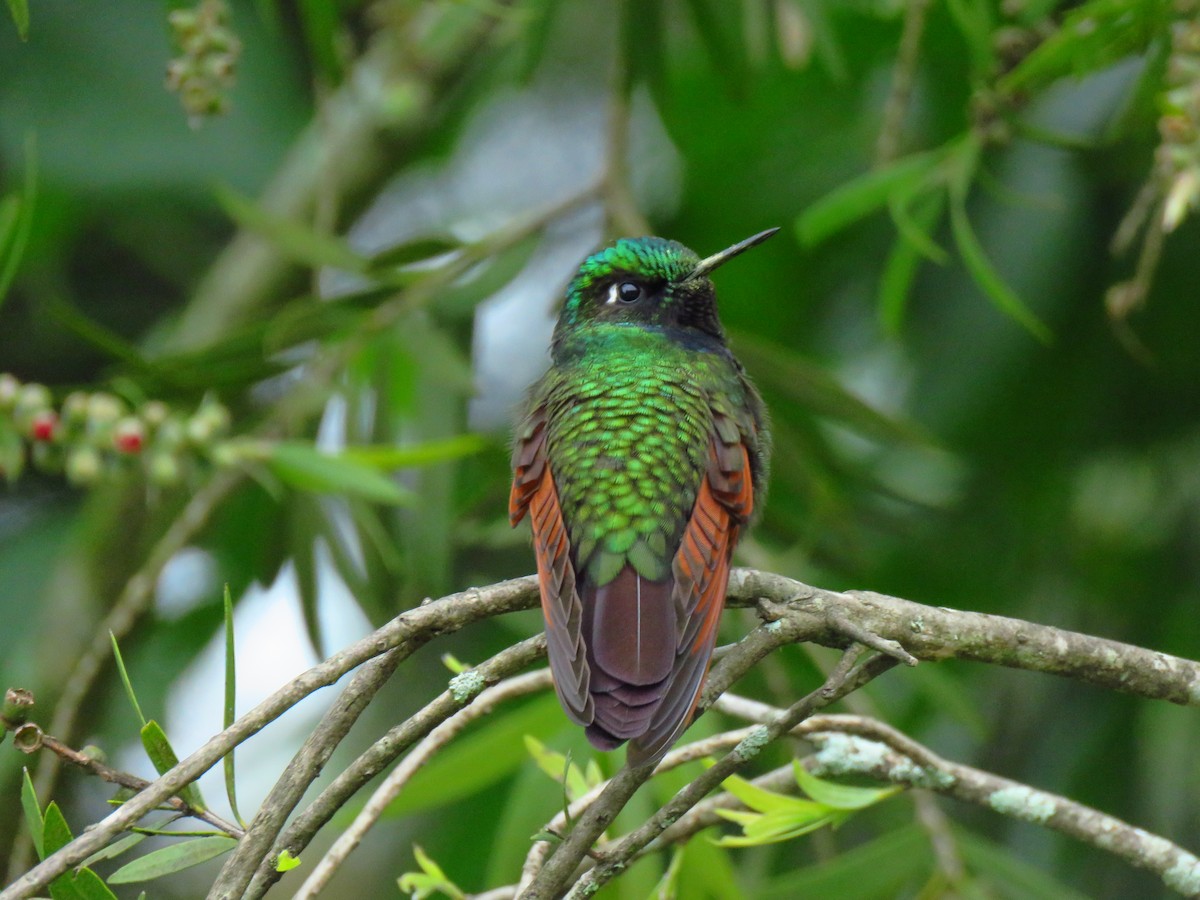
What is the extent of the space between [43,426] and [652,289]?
4.45 feet

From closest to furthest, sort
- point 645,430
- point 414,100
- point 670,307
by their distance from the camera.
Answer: point 645,430, point 670,307, point 414,100

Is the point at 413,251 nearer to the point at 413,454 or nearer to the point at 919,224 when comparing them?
the point at 413,454

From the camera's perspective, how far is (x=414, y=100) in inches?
184

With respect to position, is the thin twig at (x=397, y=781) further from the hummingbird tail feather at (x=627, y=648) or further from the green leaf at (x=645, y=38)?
the green leaf at (x=645, y=38)

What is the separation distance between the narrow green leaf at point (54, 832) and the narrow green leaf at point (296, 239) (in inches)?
93.1

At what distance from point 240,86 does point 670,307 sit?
3.04 meters

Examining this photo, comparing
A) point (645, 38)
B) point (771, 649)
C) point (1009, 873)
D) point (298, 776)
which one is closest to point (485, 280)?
point (645, 38)

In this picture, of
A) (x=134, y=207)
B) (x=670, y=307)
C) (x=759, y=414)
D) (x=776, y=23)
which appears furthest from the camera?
(x=134, y=207)

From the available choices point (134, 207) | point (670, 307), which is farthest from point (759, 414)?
point (134, 207)

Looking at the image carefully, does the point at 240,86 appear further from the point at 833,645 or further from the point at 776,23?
the point at 833,645

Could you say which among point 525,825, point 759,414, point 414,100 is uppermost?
point 414,100

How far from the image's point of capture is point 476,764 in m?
2.89

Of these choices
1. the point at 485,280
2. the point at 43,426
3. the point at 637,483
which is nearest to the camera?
the point at 637,483

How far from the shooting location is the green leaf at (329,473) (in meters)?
2.97
